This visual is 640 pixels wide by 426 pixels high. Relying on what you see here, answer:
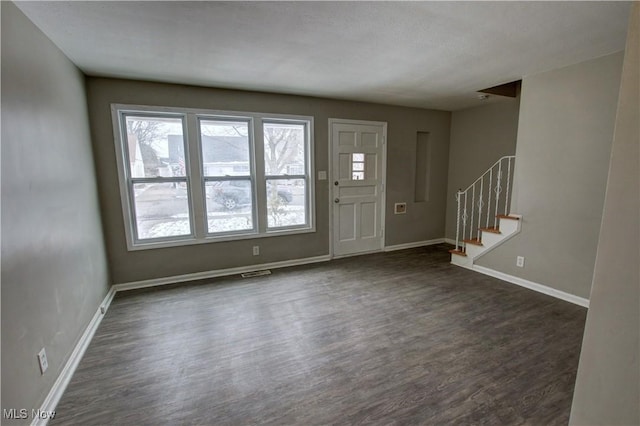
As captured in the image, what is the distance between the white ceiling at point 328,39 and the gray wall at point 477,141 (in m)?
1.19

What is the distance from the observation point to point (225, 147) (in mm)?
3779

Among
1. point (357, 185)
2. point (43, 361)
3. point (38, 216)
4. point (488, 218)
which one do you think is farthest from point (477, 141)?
point (43, 361)

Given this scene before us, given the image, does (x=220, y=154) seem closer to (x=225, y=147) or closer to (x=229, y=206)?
(x=225, y=147)

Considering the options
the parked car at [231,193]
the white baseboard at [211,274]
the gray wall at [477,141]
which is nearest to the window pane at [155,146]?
the parked car at [231,193]

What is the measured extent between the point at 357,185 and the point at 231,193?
1.93 metres

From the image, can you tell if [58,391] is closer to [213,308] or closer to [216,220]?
[213,308]

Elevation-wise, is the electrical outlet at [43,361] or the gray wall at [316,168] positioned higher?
the gray wall at [316,168]

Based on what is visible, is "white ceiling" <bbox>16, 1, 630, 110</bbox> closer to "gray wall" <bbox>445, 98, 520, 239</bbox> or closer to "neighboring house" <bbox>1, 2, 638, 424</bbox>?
"neighboring house" <bbox>1, 2, 638, 424</bbox>

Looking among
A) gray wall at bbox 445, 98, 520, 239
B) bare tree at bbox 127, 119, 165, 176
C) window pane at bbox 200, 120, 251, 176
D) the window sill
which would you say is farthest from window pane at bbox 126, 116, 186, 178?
gray wall at bbox 445, 98, 520, 239

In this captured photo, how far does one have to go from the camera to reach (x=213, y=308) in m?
2.97

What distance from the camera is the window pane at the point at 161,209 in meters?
3.47

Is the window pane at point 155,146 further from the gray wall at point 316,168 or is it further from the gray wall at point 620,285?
the gray wall at point 620,285

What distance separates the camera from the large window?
339 cm

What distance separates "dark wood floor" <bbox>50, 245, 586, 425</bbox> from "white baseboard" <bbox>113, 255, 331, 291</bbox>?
6.6 inches
